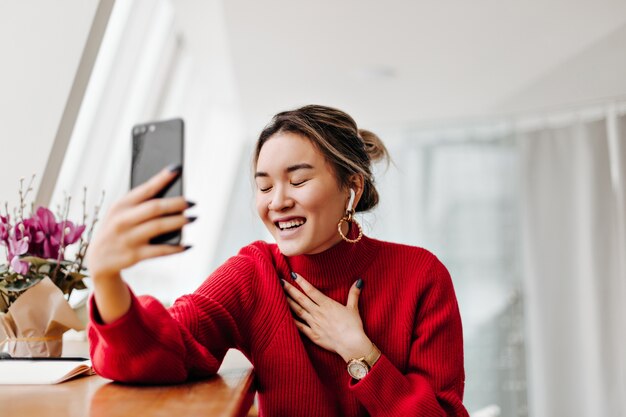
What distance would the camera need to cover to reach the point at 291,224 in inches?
53.6

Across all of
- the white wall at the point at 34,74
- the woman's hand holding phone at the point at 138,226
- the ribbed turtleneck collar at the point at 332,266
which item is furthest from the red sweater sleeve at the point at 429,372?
the white wall at the point at 34,74

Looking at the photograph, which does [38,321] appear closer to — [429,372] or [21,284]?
[21,284]

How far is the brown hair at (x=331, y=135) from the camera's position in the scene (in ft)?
4.55

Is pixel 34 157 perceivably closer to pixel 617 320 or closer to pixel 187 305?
pixel 187 305

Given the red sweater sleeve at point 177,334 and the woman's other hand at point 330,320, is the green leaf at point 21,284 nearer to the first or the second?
the red sweater sleeve at point 177,334

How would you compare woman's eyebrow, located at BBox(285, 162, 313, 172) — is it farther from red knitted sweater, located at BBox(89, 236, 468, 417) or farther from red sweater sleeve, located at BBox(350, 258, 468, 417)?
red sweater sleeve, located at BBox(350, 258, 468, 417)

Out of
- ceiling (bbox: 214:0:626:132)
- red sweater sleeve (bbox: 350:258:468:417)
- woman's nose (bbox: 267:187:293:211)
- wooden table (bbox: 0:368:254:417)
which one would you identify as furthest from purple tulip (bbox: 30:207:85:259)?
ceiling (bbox: 214:0:626:132)

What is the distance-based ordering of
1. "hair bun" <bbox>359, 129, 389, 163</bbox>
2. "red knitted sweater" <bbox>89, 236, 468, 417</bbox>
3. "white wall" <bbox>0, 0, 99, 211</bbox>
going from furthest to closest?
"white wall" <bbox>0, 0, 99, 211</bbox>
"hair bun" <bbox>359, 129, 389, 163</bbox>
"red knitted sweater" <bbox>89, 236, 468, 417</bbox>

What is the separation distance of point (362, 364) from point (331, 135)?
0.51 m

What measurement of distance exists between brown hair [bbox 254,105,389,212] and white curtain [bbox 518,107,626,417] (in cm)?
310

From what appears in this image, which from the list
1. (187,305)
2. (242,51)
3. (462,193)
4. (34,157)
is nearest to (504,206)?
(462,193)

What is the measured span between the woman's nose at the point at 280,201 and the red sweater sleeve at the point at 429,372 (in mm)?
373

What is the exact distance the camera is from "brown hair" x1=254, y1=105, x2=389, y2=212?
1386 millimetres

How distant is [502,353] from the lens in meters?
4.41
